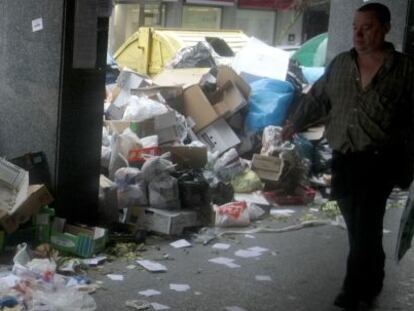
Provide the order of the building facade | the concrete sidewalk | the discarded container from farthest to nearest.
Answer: the building facade < the discarded container < the concrete sidewalk

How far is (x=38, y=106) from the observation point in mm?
5258

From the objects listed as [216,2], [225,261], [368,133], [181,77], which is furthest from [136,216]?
[216,2]

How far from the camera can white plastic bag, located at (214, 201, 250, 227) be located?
19.5ft

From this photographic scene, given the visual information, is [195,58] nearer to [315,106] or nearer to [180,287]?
[315,106]

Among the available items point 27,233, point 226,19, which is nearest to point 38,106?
point 27,233

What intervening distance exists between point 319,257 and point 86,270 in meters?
1.79

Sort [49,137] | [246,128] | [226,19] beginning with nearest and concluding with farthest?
[49,137]
[246,128]
[226,19]

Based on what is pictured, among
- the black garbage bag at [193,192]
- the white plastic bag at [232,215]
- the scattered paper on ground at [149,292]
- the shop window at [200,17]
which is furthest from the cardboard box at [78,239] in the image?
the shop window at [200,17]

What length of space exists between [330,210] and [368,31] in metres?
3.07

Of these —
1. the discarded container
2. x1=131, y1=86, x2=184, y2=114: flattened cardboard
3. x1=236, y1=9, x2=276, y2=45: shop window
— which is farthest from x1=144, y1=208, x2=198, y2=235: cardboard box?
x1=236, y1=9, x2=276, y2=45: shop window

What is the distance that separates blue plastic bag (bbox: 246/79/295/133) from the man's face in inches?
157

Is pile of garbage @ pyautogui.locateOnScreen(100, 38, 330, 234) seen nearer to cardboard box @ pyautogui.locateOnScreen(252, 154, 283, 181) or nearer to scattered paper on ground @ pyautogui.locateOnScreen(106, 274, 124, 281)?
cardboard box @ pyautogui.locateOnScreen(252, 154, 283, 181)

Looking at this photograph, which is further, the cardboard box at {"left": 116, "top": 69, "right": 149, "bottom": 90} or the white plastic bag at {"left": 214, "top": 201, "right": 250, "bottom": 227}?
the cardboard box at {"left": 116, "top": 69, "right": 149, "bottom": 90}

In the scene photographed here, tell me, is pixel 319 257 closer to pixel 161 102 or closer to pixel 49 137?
pixel 49 137
